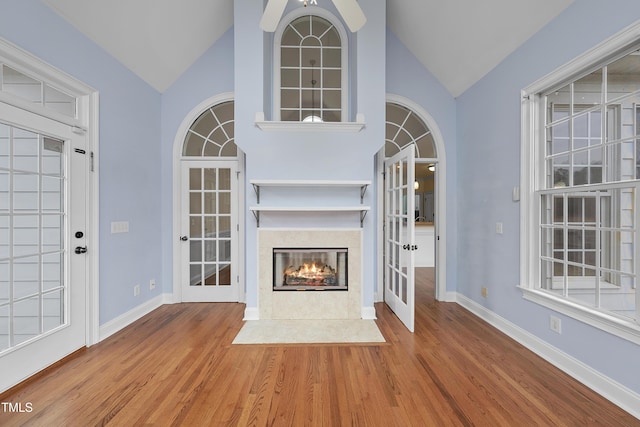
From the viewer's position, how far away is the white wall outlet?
9.68 feet

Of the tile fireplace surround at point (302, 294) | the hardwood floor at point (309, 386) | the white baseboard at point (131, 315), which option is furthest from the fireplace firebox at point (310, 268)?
the white baseboard at point (131, 315)

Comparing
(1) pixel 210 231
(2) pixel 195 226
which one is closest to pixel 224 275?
(1) pixel 210 231

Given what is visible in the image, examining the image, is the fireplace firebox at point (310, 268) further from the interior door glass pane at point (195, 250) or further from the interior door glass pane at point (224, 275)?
the interior door glass pane at point (195, 250)

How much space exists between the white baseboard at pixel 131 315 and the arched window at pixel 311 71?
286 cm

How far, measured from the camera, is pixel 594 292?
2.17m

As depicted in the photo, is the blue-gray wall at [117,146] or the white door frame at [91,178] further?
the white door frame at [91,178]

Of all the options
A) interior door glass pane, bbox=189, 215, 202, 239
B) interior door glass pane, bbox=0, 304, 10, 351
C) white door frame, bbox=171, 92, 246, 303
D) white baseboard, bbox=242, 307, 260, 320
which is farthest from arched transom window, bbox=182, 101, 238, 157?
interior door glass pane, bbox=0, 304, 10, 351

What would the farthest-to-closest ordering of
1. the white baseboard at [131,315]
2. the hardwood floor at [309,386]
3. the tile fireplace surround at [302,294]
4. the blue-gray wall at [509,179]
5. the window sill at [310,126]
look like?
the tile fireplace surround at [302,294] < the window sill at [310,126] < the white baseboard at [131,315] < the blue-gray wall at [509,179] < the hardwood floor at [309,386]

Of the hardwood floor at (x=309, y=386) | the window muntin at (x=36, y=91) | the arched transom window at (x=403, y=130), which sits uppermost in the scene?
the arched transom window at (x=403, y=130)

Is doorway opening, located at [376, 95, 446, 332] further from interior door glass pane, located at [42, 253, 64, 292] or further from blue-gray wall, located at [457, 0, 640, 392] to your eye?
interior door glass pane, located at [42, 253, 64, 292]

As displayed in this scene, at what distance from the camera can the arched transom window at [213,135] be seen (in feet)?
13.0

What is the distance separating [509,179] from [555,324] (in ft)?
4.59

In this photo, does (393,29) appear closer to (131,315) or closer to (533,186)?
(533,186)

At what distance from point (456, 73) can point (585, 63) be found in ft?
5.45
